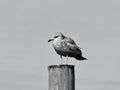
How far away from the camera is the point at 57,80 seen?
766cm

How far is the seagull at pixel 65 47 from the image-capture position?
1327cm

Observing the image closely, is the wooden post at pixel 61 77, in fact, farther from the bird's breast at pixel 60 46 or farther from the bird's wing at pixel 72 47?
the bird's wing at pixel 72 47

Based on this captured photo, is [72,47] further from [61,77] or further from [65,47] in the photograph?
[61,77]

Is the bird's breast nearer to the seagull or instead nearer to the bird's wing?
the seagull

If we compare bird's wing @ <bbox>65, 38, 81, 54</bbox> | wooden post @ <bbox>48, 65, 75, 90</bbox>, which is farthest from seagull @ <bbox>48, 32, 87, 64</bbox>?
wooden post @ <bbox>48, 65, 75, 90</bbox>

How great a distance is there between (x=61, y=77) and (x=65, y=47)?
6.28m

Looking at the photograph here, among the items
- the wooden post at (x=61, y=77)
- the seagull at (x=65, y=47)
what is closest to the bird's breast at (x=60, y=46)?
the seagull at (x=65, y=47)

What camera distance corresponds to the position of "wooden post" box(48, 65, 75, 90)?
763 centimetres

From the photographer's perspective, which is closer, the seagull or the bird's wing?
the seagull

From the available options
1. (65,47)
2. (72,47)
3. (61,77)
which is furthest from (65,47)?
(61,77)

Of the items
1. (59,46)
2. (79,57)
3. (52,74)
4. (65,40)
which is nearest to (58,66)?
(52,74)

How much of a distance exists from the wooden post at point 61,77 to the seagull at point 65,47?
16.5 feet

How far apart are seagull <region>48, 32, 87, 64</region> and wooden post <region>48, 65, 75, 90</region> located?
16.5 feet

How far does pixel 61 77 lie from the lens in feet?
25.2
